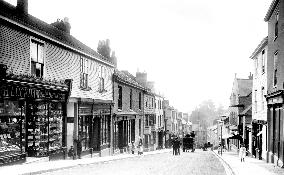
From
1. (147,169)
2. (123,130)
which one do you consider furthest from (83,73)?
(147,169)

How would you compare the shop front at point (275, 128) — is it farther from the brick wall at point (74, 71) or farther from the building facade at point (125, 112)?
the building facade at point (125, 112)

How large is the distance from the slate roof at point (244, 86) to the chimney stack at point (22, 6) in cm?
3325

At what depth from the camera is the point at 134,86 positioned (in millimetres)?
37844

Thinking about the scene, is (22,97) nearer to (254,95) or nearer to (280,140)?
(280,140)

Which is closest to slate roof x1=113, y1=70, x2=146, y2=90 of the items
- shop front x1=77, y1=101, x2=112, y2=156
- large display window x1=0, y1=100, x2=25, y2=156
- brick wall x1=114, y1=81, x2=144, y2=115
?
brick wall x1=114, y1=81, x2=144, y2=115

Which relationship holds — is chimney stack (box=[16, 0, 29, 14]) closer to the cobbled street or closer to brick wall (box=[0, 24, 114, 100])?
brick wall (box=[0, 24, 114, 100])

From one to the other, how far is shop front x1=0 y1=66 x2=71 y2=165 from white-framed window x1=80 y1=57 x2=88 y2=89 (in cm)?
342

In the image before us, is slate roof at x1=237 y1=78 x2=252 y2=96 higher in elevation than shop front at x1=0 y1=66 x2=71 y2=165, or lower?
higher

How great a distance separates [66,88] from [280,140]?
12.9m

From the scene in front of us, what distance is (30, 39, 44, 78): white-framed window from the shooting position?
1768cm

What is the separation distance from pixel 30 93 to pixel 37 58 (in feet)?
6.88

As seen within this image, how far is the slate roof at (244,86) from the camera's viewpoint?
46.1 metres

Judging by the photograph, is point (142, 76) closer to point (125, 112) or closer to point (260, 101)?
point (125, 112)

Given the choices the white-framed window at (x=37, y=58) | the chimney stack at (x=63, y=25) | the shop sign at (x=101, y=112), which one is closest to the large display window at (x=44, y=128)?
the white-framed window at (x=37, y=58)
